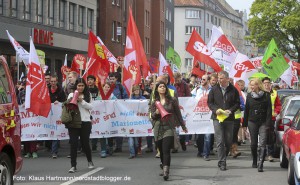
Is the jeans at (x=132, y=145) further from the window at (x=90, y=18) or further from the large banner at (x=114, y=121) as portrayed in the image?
the window at (x=90, y=18)

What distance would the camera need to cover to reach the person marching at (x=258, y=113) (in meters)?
12.4

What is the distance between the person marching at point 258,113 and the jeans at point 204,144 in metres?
1.78

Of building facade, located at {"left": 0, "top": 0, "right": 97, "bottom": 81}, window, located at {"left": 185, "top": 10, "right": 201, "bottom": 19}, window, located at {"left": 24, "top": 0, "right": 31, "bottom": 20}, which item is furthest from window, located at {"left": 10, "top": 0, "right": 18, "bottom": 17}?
window, located at {"left": 185, "top": 10, "right": 201, "bottom": 19}

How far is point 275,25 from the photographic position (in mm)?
69000

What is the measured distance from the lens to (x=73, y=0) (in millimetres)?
44000

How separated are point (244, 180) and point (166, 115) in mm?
1692

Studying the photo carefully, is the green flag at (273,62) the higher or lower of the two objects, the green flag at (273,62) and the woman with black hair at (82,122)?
the higher

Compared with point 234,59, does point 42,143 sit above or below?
below

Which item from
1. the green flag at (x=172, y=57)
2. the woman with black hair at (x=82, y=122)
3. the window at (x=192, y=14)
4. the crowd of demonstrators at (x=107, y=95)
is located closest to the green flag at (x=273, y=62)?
the crowd of demonstrators at (x=107, y=95)

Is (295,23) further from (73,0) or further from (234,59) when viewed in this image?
(234,59)

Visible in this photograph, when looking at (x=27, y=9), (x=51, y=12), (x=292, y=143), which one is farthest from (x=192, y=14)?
(x=292, y=143)

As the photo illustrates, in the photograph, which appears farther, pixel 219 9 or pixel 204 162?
pixel 219 9

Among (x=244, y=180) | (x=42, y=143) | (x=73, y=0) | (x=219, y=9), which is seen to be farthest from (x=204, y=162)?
(x=219, y=9)

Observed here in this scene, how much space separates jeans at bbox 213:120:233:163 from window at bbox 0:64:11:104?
5002 mm
